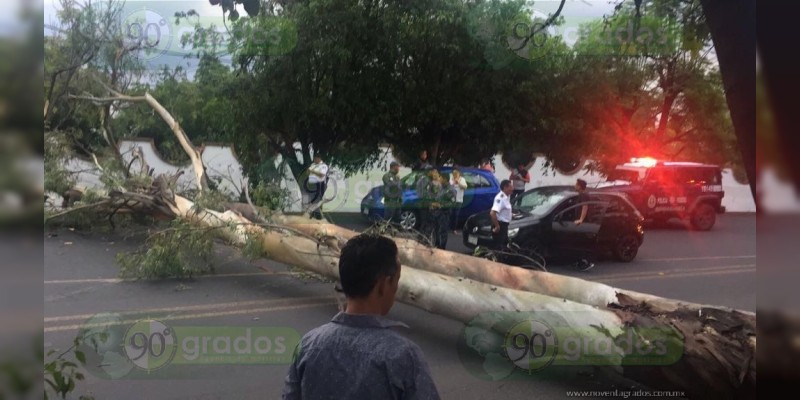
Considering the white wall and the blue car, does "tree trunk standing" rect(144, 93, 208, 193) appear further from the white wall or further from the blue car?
the blue car

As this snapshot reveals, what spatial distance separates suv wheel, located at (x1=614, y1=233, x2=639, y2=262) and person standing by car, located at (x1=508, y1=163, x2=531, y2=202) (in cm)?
61

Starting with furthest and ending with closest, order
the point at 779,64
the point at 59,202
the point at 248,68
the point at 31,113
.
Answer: the point at 59,202
the point at 248,68
the point at 779,64
the point at 31,113

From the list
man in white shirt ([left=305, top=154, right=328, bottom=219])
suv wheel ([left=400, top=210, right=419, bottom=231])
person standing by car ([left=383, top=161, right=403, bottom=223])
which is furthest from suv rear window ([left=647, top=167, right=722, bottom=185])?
man in white shirt ([left=305, top=154, right=328, bottom=219])

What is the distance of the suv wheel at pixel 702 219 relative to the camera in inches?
136

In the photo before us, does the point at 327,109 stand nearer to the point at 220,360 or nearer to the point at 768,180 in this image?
the point at 220,360

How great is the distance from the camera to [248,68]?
381 centimetres

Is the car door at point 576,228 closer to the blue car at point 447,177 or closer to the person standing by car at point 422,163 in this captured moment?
the blue car at point 447,177

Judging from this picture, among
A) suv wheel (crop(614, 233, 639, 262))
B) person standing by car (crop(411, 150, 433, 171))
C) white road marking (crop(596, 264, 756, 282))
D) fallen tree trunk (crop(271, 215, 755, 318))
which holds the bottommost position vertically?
fallen tree trunk (crop(271, 215, 755, 318))

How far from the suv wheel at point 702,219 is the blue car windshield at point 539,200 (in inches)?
26.1

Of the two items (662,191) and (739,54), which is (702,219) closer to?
(662,191)

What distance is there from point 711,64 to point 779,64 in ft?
3.28

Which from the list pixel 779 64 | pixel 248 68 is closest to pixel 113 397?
pixel 248 68

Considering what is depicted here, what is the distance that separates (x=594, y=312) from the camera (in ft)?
12.6

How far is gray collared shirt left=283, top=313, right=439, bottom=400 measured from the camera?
172cm
